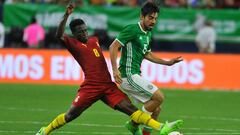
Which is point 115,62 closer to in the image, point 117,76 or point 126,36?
point 117,76

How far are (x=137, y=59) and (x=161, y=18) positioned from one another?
61.2 ft

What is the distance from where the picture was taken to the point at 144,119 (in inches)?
514

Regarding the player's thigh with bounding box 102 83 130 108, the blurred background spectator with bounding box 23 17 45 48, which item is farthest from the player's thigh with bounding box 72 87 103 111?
the blurred background spectator with bounding box 23 17 45 48

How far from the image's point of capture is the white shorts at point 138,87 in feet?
44.3

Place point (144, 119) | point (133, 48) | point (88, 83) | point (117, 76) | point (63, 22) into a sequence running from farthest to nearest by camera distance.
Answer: point (133, 48)
point (88, 83)
point (117, 76)
point (144, 119)
point (63, 22)

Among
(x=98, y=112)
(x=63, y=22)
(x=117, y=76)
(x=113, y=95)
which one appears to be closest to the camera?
(x=63, y=22)

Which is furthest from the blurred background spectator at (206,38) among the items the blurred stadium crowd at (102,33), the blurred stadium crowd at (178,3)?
the blurred stadium crowd at (178,3)

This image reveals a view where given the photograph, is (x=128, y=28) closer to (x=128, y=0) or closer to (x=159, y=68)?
(x=159, y=68)

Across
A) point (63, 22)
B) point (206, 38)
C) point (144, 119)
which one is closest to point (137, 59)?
point (144, 119)

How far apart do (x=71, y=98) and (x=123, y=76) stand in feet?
33.0

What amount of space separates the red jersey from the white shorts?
0.34m

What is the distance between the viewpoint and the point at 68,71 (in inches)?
1101

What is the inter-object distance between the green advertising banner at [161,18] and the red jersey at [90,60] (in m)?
18.6

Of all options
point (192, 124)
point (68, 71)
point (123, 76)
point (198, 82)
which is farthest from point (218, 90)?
point (123, 76)
